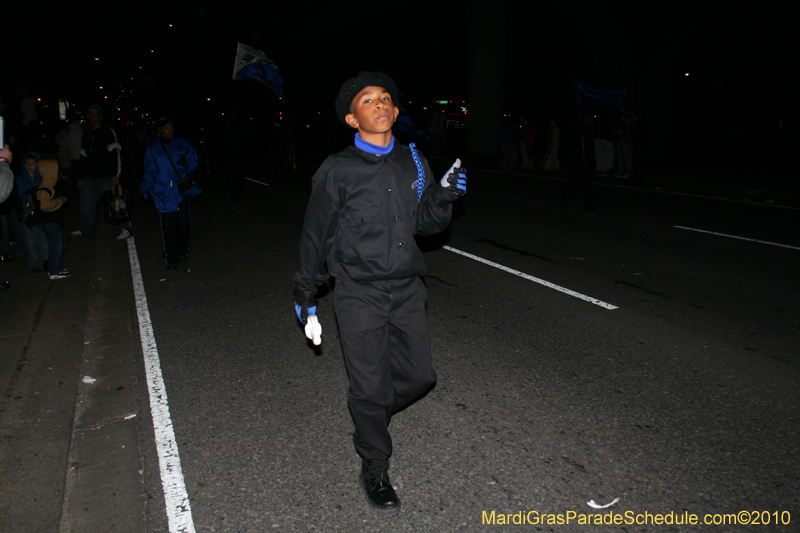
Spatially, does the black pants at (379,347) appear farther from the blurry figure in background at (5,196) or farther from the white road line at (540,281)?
the white road line at (540,281)

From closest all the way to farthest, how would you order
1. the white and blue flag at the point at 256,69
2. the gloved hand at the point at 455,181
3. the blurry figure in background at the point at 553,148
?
the gloved hand at the point at 455,181
the white and blue flag at the point at 256,69
the blurry figure in background at the point at 553,148

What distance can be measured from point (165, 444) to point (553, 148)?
16.7m

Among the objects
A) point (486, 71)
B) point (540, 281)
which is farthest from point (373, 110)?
point (486, 71)

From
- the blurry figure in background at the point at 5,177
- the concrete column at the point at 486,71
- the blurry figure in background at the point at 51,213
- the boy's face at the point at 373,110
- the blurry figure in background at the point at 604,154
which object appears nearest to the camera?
the boy's face at the point at 373,110

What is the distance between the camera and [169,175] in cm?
718

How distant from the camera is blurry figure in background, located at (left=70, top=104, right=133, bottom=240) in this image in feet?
28.7

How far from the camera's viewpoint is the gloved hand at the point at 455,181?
2777 millimetres

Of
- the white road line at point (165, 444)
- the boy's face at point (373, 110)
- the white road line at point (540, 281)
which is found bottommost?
the white road line at point (165, 444)

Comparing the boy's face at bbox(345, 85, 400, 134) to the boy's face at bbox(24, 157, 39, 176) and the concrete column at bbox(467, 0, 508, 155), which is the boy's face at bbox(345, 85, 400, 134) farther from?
the concrete column at bbox(467, 0, 508, 155)

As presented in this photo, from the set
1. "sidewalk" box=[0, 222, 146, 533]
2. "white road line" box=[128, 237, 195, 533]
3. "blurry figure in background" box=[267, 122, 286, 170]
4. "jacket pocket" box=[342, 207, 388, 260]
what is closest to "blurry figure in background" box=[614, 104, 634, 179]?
"blurry figure in background" box=[267, 122, 286, 170]

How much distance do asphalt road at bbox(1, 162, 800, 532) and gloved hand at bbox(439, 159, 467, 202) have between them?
1.53 m

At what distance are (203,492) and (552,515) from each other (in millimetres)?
1776

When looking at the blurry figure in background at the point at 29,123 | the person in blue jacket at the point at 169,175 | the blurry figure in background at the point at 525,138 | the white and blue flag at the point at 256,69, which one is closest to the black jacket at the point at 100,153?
the blurry figure in background at the point at 29,123

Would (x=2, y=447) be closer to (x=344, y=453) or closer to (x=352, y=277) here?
(x=344, y=453)
